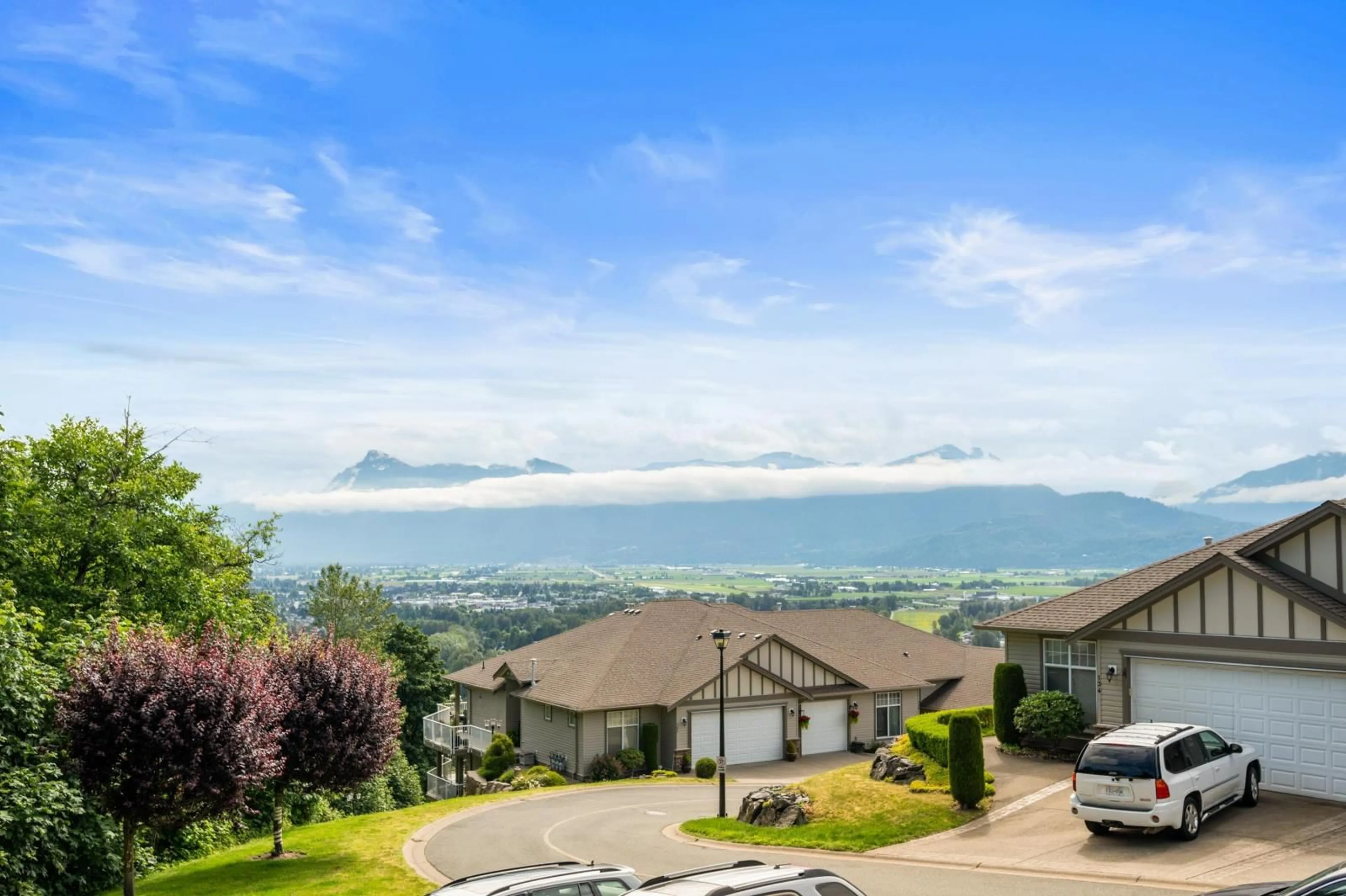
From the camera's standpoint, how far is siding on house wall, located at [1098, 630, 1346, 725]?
73.5 ft

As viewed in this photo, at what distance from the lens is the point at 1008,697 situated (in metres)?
29.2

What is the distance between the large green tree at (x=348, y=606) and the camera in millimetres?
82875

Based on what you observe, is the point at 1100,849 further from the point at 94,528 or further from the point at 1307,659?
the point at 94,528

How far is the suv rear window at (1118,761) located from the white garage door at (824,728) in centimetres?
2744

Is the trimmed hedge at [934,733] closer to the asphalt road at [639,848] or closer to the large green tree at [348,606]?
the asphalt road at [639,848]

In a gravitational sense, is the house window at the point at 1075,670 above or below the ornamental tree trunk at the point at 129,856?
above

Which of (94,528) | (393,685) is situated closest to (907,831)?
(393,685)

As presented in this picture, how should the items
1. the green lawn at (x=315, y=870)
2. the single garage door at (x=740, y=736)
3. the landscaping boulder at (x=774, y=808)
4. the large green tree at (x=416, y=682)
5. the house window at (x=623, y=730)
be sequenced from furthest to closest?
1. the large green tree at (x=416, y=682)
2. the single garage door at (x=740, y=736)
3. the house window at (x=623, y=730)
4. the landscaping boulder at (x=774, y=808)
5. the green lawn at (x=315, y=870)

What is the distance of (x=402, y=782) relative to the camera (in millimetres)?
59875

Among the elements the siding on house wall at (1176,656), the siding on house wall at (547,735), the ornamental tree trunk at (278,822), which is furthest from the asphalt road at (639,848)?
the siding on house wall at (1176,656)

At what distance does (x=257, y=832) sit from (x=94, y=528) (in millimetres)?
9945

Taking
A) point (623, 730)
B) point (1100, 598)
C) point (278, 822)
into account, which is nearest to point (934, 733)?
point (1100, 598)

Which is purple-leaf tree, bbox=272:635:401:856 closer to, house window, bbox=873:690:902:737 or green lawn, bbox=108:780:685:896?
green lawn, bbox=108:780:685:896

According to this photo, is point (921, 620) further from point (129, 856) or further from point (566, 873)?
point (566, 873)
